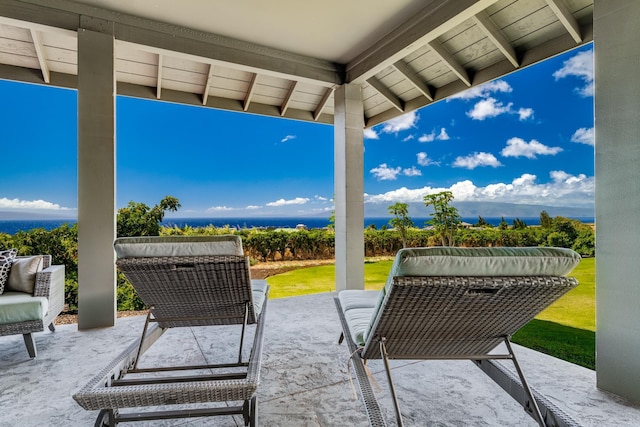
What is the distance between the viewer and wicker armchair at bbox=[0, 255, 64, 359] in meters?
2.49

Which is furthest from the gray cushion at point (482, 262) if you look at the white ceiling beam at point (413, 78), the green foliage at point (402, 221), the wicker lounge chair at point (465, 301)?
the green foliage at point (402, 221)

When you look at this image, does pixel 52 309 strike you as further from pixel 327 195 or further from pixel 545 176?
pixel 327 195

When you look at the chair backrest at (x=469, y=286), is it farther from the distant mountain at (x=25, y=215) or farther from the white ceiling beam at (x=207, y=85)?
the distant mountain at (x=25, y=215)

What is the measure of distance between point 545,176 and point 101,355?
343 inches

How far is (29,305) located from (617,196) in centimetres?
407

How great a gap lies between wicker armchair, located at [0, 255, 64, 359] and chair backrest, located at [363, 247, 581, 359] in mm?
2587

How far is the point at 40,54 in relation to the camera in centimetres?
374

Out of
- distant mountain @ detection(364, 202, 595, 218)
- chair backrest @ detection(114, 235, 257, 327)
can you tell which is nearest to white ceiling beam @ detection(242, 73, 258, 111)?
chair backrest @ detection(114, 235, 257, 327)

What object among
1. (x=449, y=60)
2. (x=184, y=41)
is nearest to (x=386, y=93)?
(x=449, y=60)

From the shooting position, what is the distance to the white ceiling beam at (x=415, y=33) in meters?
3.15

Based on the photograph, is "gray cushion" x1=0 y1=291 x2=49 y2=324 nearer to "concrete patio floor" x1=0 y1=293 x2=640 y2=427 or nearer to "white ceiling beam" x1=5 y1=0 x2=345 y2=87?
"concrete patio floor" x1=0 y1=293 x2=640 y2=427

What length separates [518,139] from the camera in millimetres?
9195

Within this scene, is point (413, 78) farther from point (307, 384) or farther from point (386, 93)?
point (307, 384)

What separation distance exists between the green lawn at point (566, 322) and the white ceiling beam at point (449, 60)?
2.50 metres
